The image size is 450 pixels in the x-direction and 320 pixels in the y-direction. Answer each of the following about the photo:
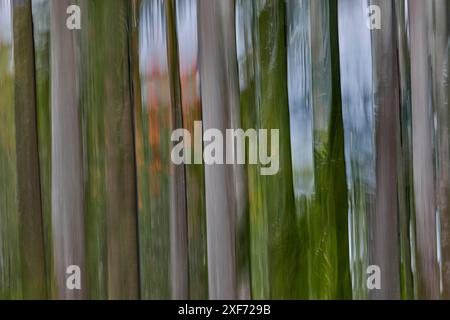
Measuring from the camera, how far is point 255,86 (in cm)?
72

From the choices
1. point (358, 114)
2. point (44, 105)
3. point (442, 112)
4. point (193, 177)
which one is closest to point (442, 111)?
point (442, 112)

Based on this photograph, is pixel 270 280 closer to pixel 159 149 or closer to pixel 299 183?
pixel 299 183

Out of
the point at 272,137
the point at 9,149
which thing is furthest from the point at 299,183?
the point at 9,149

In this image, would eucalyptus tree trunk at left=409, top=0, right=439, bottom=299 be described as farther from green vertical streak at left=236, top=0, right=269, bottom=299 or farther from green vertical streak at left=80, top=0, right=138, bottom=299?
green vertical streak at left=80, top=0, right=138, bottom=299

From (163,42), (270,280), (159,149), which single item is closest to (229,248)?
(270,280)

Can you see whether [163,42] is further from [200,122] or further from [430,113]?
[430,113]

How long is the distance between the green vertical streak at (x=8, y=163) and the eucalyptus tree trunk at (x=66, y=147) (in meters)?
0.06

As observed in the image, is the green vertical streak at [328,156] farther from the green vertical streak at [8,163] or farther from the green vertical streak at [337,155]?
the green vertical streak at [8,163]

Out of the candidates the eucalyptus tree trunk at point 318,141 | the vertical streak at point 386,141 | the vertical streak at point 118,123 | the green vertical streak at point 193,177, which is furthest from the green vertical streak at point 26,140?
the vertical streak at point 386,141

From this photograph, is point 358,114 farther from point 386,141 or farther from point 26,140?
point 26,140

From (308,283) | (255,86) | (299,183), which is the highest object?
(255,86)

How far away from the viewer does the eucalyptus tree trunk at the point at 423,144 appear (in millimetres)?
699

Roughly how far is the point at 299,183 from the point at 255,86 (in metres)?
0.15

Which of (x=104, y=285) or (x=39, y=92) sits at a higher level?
(x=39, y=92)
